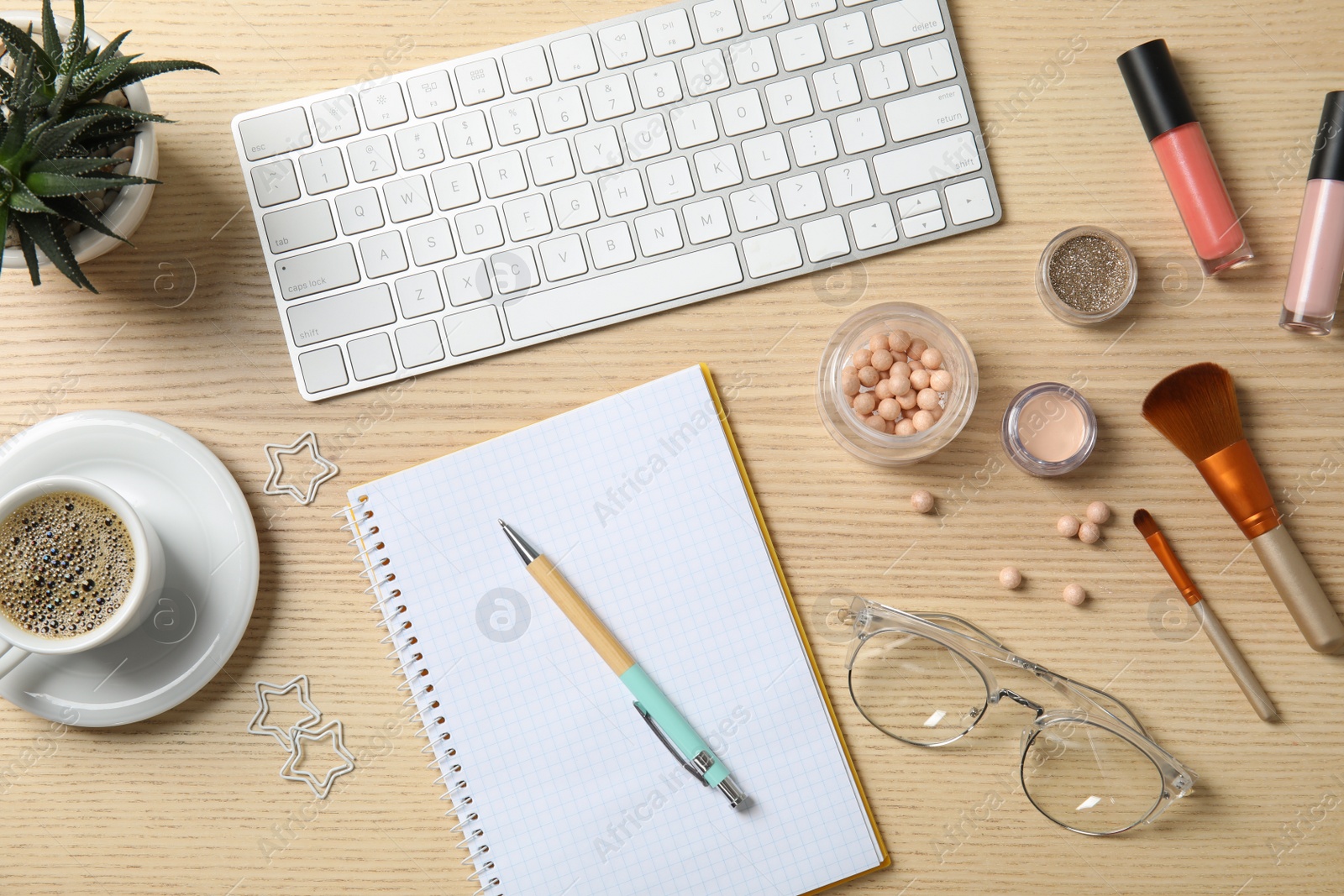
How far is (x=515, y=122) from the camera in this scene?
0.90m

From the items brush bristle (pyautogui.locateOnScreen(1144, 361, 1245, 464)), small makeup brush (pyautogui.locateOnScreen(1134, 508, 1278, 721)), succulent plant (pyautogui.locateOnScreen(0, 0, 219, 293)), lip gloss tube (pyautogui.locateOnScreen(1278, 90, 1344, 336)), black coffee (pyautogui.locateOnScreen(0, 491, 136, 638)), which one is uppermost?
succulent plant (pyautogui.locateOnScreen(0, 0, 219, 293))

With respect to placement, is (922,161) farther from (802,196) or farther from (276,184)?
(276,184)

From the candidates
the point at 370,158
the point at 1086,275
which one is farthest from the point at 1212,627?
the point at 370,158

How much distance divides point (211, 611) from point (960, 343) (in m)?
0.83

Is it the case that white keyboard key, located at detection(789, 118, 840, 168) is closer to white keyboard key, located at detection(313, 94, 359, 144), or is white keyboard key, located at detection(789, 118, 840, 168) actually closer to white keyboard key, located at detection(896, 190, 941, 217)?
white keyboard key, located at detection(896, 190, 941, 217)

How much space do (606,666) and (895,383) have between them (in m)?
0.43

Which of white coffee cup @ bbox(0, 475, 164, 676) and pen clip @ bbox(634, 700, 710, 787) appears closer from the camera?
white coffee cup @ bbox(0, 475, 164, 676)

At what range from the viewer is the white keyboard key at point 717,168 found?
0.90 meters

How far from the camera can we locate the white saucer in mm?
880

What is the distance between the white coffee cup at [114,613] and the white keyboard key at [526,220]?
0.46 meters

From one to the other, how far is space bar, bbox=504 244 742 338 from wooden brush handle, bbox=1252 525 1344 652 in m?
0.63

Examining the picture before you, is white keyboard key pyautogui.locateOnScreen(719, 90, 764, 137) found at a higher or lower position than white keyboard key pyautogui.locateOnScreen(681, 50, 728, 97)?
lower

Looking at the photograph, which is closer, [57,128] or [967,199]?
[57,128]

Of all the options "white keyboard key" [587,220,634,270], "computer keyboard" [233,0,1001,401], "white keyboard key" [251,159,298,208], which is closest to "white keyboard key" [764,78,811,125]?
"computer keyboard" [233,0,1001,401]
